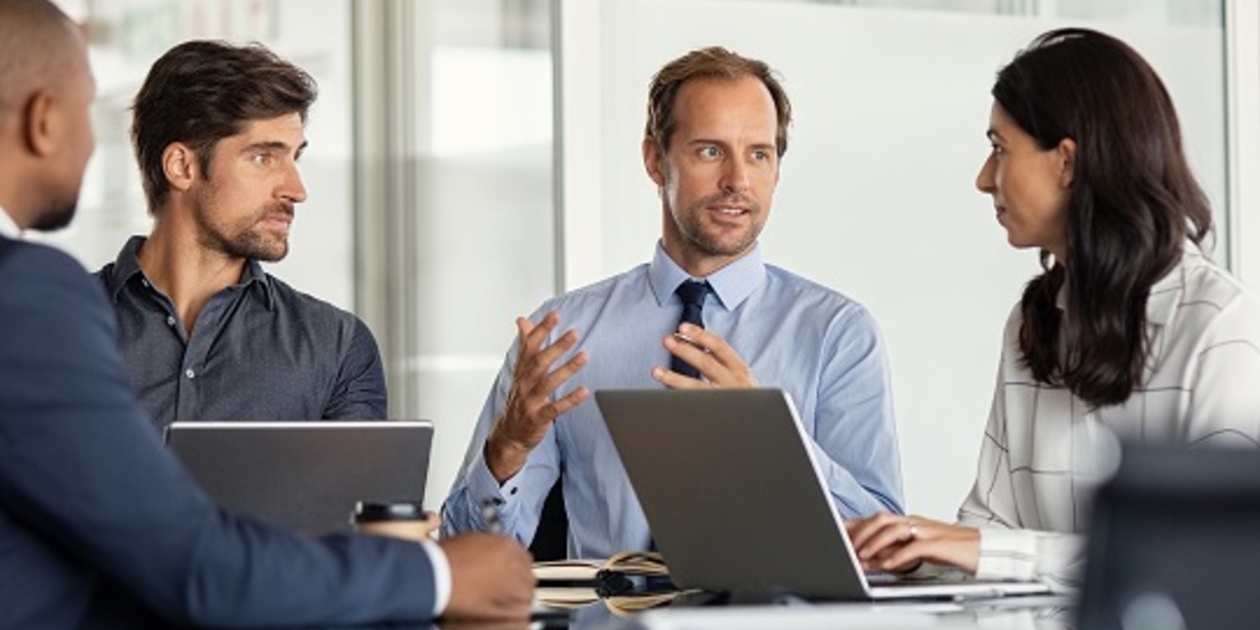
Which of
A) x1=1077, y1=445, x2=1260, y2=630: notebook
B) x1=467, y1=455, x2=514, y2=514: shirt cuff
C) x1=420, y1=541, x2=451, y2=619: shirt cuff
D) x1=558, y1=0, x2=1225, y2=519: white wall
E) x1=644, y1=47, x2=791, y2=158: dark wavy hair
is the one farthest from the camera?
x1=558, y1=0, x2=1225, y2=519: white wall

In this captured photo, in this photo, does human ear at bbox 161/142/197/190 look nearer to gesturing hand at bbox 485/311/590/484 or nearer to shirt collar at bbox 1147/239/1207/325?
gesturing hand at bbox 485/311/590/484

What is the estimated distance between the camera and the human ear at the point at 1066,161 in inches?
126

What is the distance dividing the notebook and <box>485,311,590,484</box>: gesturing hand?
1879 millimetres

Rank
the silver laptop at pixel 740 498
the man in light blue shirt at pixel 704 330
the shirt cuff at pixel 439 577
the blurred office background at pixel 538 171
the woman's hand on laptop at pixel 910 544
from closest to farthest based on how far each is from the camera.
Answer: the shirt cuff at pixel 439 577
the silver laptop at pixel 740 498
the woman's hand on laptop at pixel 910 544
the man in light blue shirt at pixel 704 330
the blurred office background at pixel 538 171

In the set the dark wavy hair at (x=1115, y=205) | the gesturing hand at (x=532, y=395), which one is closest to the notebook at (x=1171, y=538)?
the dark wavy hair at (x=1115, y=205)

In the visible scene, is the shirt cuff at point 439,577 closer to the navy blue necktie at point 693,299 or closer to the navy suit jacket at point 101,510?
the navy suit jacket at point 101,510

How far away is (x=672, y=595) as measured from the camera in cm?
296

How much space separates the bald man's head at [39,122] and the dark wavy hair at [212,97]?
5.29ft

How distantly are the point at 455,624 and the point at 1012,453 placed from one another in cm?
124

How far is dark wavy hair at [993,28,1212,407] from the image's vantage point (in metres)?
3.14

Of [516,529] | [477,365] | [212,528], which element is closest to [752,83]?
[516,529]

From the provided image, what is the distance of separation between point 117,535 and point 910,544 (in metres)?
1.16

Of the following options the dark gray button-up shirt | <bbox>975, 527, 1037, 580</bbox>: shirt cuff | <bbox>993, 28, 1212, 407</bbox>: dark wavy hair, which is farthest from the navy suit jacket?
the dark gray button-up shirt

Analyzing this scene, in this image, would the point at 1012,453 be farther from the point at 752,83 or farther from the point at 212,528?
the point at 212,528
